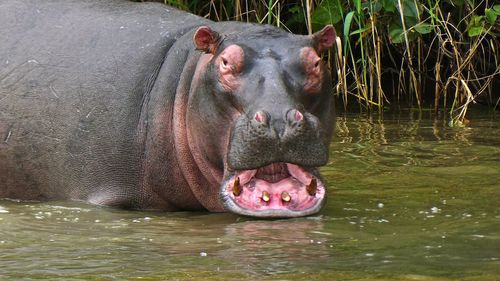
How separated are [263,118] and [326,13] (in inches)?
142

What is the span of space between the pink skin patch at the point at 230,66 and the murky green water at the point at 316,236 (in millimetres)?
616

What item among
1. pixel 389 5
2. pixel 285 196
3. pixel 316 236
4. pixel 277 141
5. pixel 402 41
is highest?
pixel 389 5

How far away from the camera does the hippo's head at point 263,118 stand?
528cm

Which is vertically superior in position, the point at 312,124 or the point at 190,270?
the point at 312,124

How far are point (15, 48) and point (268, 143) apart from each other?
1.85m

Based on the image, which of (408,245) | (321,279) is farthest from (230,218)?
(321,279)

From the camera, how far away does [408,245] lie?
480 centimetres

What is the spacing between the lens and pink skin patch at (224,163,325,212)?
547 centimetres

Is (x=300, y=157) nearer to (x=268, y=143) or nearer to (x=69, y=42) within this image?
(x=268, y=143)

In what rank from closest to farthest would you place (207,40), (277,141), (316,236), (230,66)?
(316,236) → (277,141) → (230,66) → (207,40)

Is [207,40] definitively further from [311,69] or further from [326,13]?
[326,13]

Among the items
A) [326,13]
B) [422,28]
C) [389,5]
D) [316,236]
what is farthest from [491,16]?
[316,236]

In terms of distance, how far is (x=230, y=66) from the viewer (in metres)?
5.59

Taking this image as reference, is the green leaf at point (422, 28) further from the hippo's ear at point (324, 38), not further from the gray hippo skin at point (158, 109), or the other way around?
the hippo's ear at point (324, 38)
